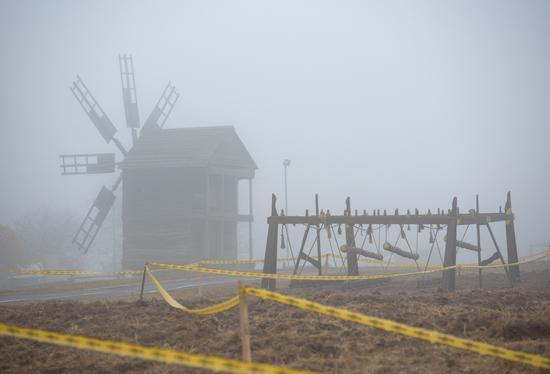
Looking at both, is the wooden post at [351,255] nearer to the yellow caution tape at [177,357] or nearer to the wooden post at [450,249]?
the wooden post at [450,249]

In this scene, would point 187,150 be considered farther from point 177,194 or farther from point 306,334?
point 306,334

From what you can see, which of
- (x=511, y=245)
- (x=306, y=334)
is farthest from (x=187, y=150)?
(x=306, y=334)

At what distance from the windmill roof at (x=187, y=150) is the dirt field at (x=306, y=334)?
27425 mm

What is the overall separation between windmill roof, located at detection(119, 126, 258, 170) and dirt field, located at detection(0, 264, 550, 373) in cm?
2742

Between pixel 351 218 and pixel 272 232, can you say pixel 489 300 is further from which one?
pixel 272 232


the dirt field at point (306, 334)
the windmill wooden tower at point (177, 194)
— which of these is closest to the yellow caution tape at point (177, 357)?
the dirt field at point (306, 334)

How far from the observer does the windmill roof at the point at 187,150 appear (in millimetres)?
40094

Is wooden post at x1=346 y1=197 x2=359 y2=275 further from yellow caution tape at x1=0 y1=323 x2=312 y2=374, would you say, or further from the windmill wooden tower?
the windmill wooden tower

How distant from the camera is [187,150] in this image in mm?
40906

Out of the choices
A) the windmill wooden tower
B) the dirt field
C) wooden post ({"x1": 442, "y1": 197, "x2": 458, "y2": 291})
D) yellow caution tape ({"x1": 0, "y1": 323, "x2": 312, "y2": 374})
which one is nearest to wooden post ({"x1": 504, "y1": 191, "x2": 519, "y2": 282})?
wooden post ({"x1": 442, "y1": 197, "x2": 458, "y2": 291})

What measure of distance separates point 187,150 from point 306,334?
108 feet

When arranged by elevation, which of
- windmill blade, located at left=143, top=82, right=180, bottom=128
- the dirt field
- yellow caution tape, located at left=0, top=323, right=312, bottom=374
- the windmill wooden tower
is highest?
windmill blade, located at left=143, top=82, right=180, bottom=128

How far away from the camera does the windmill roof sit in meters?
40.1

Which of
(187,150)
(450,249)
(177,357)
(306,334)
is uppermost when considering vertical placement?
(187,150)
